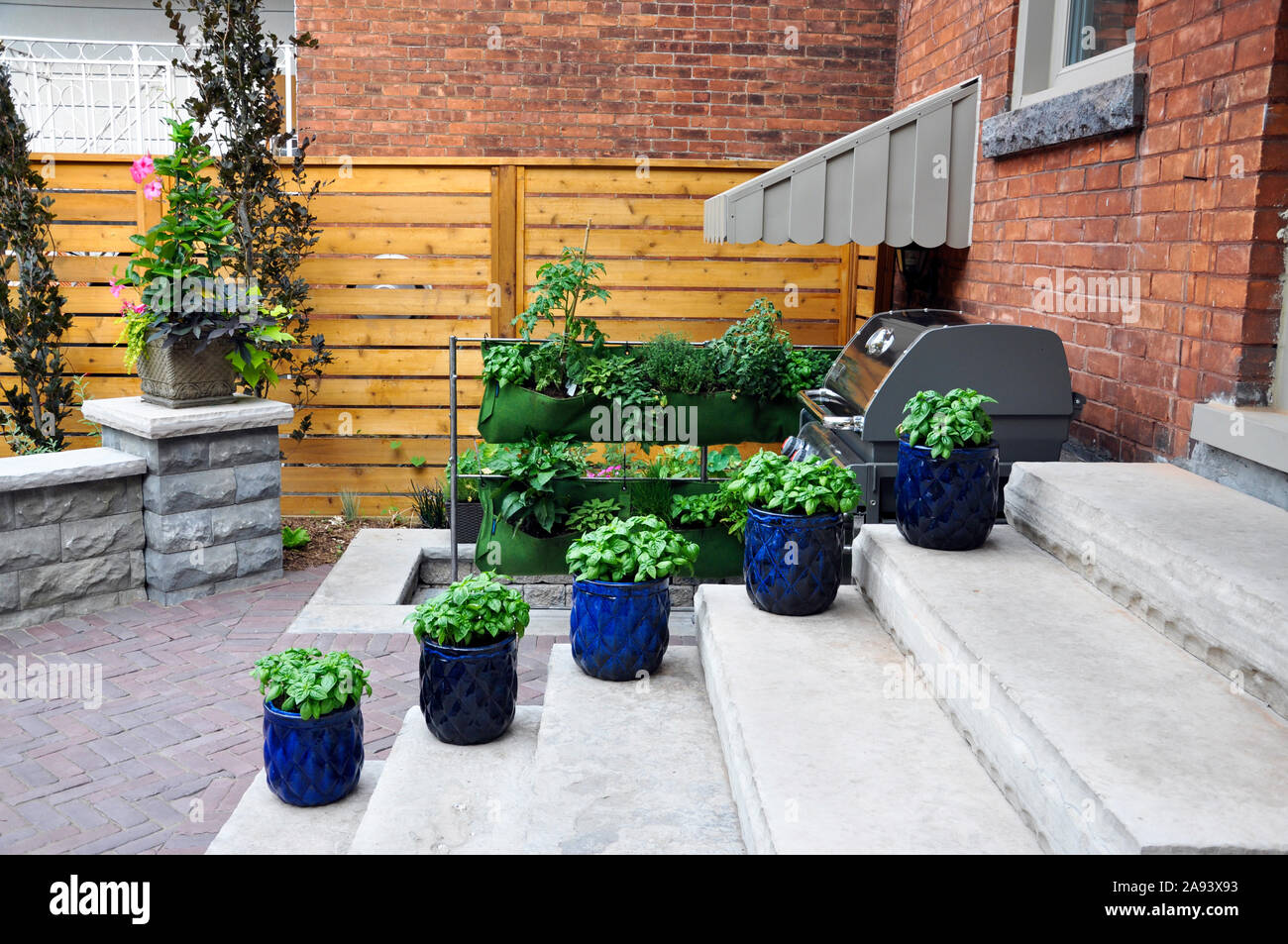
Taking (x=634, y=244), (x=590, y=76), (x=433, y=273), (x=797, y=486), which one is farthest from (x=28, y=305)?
(x=797, y=486)

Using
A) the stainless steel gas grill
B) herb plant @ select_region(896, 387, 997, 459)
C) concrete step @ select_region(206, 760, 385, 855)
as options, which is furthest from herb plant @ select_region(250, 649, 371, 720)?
the stainless steel gas grill

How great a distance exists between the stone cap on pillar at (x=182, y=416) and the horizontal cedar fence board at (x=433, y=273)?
108 cm

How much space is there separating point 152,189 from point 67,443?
1769 mm

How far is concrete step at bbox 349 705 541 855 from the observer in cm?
300

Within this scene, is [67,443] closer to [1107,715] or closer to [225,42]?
[225,42]

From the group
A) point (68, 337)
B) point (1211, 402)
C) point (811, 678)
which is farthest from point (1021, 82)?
point (68, 337)

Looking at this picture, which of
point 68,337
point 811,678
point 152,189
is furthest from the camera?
point 68,337

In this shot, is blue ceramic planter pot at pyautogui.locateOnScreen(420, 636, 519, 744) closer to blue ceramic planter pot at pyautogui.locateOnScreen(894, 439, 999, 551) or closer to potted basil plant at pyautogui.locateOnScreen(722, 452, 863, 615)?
potted basil plant at pyautogui.locateOnScreen(722, 452, 863, 615)

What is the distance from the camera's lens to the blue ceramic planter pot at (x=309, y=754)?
133 inches

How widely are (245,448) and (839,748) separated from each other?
430 centimetres

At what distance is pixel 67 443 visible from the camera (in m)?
7.01

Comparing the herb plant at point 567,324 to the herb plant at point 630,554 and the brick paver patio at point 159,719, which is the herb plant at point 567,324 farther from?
the herb plant at point 630,554

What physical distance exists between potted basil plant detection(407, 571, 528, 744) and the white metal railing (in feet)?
21.8

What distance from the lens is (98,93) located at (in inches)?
439
